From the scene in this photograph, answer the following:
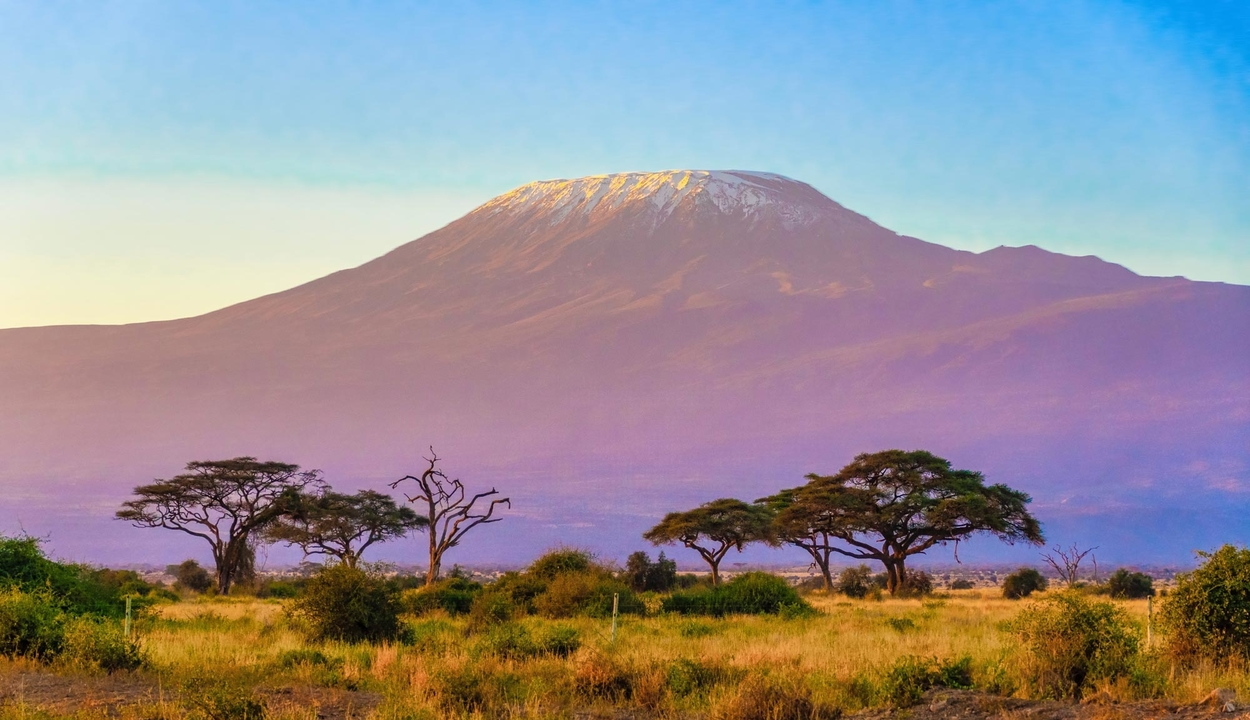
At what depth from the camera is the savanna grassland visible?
12.4 metres

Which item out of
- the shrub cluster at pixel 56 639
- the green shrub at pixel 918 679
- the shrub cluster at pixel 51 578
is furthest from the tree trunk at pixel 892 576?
the shrub cluster at pixel 56 639

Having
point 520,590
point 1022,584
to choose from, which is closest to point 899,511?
point 1022,584

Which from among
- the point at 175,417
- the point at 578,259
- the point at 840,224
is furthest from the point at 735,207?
the point at 175,417

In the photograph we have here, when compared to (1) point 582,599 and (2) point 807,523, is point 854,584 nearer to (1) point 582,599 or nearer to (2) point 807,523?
(2) point 807,523

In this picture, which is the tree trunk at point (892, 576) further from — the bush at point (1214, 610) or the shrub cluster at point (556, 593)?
the bush at point (1214, 610)

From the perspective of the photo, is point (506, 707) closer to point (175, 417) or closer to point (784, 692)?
point (784, 692)

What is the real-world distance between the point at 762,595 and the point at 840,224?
551 feet

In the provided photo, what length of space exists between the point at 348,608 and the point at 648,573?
24885mm

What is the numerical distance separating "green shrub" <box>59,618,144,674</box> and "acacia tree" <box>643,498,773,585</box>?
110 feet

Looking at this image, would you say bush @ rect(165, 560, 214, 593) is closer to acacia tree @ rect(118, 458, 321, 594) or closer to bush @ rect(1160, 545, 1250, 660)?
acacia tree @ rect(118, 458, 321, 594)

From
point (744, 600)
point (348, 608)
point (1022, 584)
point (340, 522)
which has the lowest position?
point (1022, 584)

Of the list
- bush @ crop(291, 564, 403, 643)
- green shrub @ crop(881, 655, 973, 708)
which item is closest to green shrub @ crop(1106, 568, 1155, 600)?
bush @ crop(291, 564, 403, 643)

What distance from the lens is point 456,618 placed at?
28.4m

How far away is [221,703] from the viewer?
1153 cm
